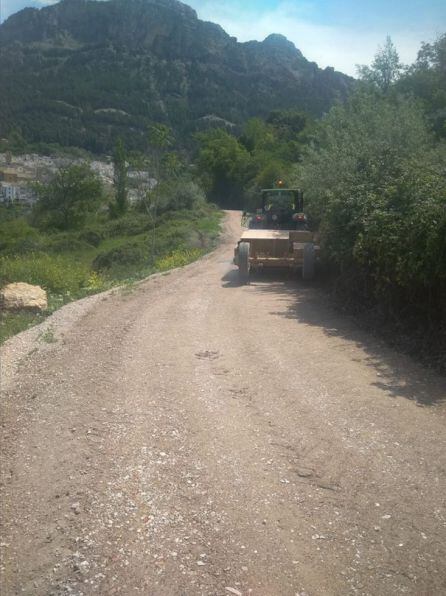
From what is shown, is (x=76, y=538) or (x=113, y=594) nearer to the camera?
(x=113, y=594)

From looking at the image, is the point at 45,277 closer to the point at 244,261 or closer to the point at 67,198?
the point at 244,261

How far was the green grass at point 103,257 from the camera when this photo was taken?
16.8 metres

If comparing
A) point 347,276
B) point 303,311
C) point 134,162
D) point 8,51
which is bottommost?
point 303,311

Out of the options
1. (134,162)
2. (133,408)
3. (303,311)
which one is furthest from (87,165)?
(133,408)

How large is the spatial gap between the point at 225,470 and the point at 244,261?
34.5 feet

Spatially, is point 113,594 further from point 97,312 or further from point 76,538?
point 97,312

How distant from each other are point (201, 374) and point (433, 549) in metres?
4.21

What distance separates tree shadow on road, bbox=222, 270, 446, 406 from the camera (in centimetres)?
659

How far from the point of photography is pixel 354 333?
9430mm

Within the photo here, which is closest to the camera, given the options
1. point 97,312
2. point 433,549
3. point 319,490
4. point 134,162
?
point 433,549

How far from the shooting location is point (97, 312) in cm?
1246

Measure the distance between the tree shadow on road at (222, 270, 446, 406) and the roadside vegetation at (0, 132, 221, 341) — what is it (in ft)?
17.6

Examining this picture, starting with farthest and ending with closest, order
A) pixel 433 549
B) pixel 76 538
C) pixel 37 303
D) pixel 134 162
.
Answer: pixel 134 162
pixel 37 303
pixel 76 538
pixel 433 549

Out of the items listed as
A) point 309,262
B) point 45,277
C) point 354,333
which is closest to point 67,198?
point 45,277
